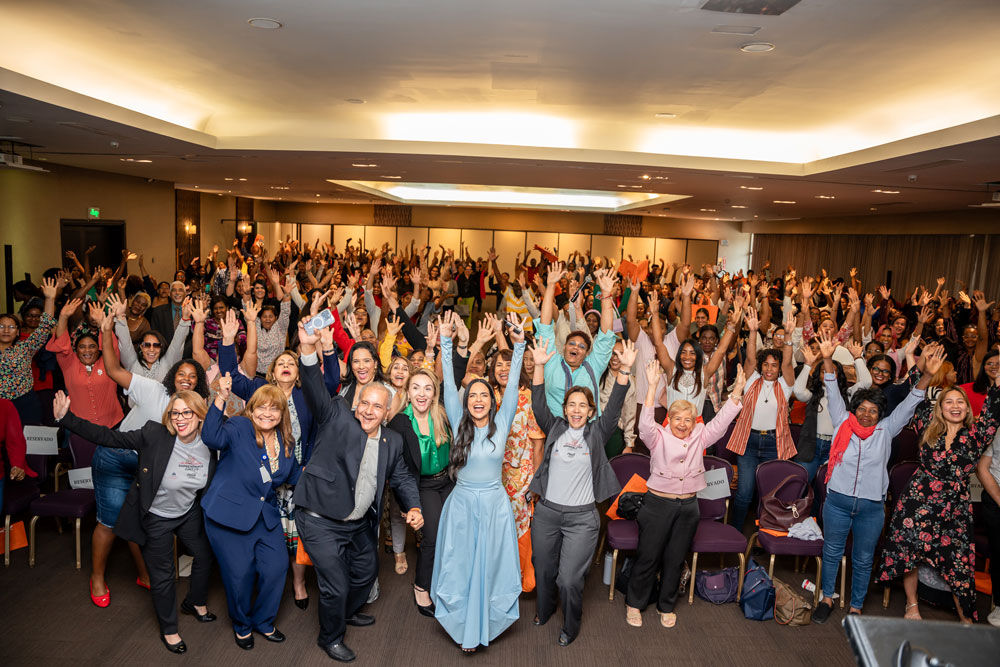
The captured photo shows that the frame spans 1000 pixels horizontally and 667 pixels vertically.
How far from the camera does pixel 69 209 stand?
42.1 ft

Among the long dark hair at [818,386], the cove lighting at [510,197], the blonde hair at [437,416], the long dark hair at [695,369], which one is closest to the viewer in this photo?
the blonde hair at [437,416]

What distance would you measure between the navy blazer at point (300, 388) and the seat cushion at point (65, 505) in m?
1.40

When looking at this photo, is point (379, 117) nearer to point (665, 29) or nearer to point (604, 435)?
point (665, 29)

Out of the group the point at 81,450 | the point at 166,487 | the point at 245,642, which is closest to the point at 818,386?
the point at 245,642

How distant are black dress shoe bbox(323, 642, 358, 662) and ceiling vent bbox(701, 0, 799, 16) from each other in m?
4.53

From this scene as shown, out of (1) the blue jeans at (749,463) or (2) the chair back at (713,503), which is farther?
(1) the blue jeans at (749,463)

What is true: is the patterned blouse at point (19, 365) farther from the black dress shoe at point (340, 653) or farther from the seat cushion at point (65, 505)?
the black dress shoe at point (340, 653)

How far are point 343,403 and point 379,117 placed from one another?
5.75m

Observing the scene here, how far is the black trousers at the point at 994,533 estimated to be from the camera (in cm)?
474

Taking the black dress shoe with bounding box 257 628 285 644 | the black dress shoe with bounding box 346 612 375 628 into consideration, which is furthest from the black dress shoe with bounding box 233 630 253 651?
the black dress shoe with bounding box 346 612 375 628

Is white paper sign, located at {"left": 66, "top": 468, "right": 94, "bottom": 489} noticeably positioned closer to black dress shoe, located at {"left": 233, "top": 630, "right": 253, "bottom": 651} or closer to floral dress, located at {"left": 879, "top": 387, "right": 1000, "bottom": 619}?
black dress shoe, located at {"left": 233, "top": 630, "right": 253, "bottom": 651}

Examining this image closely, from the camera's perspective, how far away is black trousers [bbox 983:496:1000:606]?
4.74 meters

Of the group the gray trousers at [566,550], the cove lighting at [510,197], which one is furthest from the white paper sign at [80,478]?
the cove lighting at [510,197]

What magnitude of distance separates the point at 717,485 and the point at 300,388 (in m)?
3.26
